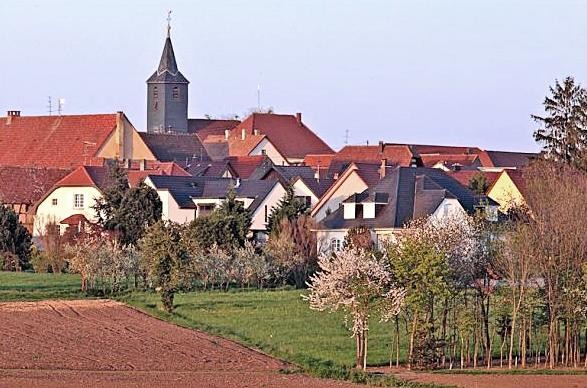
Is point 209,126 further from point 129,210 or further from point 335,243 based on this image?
point 335,243

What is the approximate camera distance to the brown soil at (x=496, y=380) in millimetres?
35219

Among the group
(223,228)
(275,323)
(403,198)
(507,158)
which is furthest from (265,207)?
(507,158)

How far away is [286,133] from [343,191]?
186 feet

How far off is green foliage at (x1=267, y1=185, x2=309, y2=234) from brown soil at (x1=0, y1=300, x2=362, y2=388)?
22308 millimetres

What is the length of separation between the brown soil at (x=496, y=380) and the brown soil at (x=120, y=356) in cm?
274

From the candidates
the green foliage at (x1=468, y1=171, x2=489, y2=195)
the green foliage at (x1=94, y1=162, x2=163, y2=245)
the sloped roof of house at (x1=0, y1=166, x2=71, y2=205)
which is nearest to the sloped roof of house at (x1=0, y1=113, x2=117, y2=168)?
the sloped roof of house at (x1=0, y1=166, x2=71, y2=205)

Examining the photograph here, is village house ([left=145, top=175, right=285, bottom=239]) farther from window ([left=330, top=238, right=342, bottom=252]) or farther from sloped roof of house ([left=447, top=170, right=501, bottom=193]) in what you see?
sloped roof of house ([left=447, top=170, right=501, bottom=193])

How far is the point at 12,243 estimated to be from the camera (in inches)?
2968

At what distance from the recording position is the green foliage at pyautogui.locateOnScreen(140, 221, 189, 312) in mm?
52281

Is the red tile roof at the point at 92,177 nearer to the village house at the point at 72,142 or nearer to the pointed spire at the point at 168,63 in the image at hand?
the village house at the point at 72,142

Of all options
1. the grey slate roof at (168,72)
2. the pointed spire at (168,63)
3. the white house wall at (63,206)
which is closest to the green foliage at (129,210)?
the white house wall at (63,206)

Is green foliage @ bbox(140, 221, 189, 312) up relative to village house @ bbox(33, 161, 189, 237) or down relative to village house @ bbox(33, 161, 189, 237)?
down

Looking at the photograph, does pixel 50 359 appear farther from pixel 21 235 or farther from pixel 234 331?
pixel 21 235

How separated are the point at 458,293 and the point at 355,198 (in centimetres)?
2964
